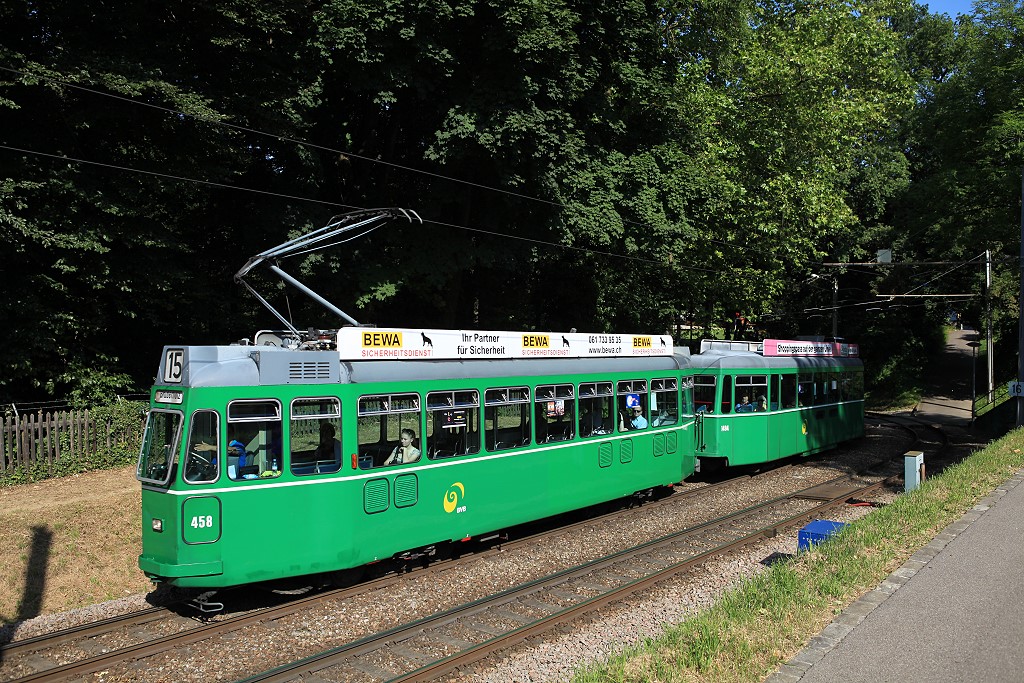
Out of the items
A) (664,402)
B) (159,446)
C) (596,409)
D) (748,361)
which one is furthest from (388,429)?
(748,361)

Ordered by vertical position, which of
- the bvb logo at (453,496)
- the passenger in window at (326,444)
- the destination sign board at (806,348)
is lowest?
the bvb logo at (453,496)

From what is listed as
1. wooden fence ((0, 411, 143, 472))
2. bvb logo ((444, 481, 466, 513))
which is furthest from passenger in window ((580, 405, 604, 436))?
wooden fence ((0, 411, 143, 472))

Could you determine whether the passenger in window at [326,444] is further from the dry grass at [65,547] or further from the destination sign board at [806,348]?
the destination sign board at [806,348]

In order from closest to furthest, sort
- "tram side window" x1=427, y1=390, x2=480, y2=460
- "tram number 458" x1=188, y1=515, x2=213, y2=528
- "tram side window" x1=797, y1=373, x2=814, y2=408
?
"tram number 458" x1=188, y1=515, x2=213, y2=528 < "tram side window" x1=427, y1=390, x2=480, y2=460 < "tram side window" x1=797, y1=373, x2=814, y2=408

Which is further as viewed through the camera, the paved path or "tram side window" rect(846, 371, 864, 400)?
"tram side window" rect(846, 371, 864, 400)

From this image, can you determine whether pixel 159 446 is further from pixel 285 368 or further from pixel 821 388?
pixel 821 388

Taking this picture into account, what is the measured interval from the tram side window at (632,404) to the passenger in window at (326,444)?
6147 millimetres

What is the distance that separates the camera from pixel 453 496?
1121 cm

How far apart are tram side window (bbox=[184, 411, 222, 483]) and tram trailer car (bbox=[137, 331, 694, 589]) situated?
0.01m

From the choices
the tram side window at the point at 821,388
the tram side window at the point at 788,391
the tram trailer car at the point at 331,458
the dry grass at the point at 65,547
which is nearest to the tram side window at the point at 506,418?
the tram trailer car at the point at 331,458

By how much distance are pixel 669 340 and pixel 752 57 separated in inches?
698

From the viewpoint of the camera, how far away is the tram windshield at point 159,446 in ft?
29.6

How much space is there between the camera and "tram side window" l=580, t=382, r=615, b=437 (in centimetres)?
1366

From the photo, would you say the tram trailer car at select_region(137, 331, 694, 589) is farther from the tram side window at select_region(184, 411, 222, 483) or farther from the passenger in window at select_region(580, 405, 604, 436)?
the passenger in window at select_region(580, 405, 604, 436)
